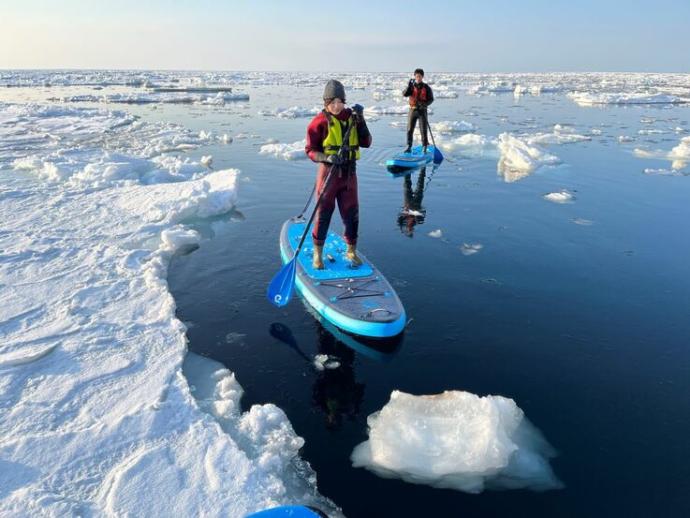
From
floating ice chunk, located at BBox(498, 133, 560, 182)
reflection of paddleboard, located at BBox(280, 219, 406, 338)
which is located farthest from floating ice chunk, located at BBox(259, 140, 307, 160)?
reflection of paddleboard, located at BBox(280, 219, 406, 338)

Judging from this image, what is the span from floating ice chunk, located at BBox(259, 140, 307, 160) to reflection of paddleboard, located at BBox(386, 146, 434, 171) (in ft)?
8.97

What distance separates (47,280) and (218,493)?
4.23 meters

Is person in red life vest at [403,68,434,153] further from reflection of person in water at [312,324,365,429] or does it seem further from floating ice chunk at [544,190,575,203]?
reflection of person in water at [312,324,365,429]

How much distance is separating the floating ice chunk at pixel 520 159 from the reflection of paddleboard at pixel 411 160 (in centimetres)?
201

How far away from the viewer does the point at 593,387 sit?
14.0 ft

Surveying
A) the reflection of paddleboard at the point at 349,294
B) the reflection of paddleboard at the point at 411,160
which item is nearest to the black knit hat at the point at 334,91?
the reflection of paddleboard at the point at 349,294

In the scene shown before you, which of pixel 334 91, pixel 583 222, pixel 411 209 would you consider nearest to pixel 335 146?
pixel 334 91

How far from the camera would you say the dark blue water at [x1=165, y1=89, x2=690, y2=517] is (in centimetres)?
332

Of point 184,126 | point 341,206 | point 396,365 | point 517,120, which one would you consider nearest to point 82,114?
point 184,126

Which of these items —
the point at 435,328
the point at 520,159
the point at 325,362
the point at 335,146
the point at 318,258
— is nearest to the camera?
the point at 325,362

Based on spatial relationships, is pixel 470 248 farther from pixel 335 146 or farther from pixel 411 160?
pixel 411 160

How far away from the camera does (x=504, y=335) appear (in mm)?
5062

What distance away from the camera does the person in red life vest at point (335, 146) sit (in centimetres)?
527

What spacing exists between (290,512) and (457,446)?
1294mm
